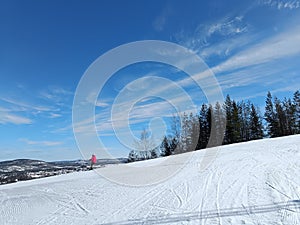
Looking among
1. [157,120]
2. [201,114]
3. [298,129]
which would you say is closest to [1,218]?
[157,120]

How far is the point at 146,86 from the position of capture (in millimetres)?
15836

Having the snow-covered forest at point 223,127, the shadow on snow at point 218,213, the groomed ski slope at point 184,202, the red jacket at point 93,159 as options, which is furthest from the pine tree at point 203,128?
the shadow on snow at point 218,213

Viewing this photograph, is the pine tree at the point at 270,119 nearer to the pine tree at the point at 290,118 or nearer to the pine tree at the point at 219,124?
the pine tree at the point at 290,118

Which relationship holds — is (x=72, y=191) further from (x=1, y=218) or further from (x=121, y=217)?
(x=121, y=217)

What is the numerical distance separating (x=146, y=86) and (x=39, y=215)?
1086cm

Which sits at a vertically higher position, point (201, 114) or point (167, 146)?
point (201, 114)

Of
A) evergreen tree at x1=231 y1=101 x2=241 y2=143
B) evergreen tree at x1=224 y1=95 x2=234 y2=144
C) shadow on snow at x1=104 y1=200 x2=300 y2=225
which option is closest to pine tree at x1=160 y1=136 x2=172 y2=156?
evergreen tree at x1=224 y1=95 x2=234 y2=144

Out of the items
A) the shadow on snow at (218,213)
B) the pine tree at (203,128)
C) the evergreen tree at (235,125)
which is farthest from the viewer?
the pine tree at (203,128)

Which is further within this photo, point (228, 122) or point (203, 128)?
point (203, 128)

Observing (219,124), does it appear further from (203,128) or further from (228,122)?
(203,128)

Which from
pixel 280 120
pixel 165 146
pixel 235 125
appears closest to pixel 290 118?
pixel 280 120

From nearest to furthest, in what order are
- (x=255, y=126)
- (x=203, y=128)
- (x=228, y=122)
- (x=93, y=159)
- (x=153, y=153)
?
(x=93, y=159)
(x=228, y=122)
(x=153, y=153)
(x=203, y=128)
(x=255, y=126)

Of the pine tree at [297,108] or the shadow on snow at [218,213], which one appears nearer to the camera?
the shadow on snow at [218,213]

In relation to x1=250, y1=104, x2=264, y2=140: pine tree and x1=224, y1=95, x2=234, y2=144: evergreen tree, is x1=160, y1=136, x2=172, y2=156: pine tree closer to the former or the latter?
x1=224, y1=95, x2=234, y2=144: evergreen tree
